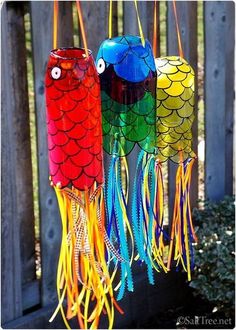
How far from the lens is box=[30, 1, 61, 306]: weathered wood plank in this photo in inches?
90.4

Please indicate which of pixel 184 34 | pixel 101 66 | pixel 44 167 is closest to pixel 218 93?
pixel 184 34

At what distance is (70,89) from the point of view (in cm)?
124

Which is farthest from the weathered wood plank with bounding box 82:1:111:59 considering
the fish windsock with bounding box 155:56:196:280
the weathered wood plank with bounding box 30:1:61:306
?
the fish windsock with bounding box 155:56:196:280

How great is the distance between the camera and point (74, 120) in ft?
4.10

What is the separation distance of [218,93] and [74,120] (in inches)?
66.4

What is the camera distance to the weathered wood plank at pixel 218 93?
2.79 m

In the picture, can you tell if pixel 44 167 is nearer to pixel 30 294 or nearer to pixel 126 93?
pixel 30 294

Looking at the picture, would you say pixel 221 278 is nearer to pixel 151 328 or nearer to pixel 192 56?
pixel 151 328

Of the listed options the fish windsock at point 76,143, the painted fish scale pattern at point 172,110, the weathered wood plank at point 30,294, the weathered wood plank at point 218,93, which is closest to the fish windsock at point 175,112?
the painted fish scale pattern at point 172,110

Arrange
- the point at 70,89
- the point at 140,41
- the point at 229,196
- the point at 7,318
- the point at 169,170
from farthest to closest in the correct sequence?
the point at 229,196
the point at 169,170
the point at 7,318
the point at 140,41
the point at 70,89

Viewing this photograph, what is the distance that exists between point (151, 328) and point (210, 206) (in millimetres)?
521

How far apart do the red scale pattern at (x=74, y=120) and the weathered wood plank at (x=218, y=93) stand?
Answer: 5.28 feet

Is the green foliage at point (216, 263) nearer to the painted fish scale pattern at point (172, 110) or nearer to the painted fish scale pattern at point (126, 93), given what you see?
the painted fish scale pattern at point (172, 110)

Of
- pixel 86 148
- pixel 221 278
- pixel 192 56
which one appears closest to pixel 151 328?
pixel 221 278
